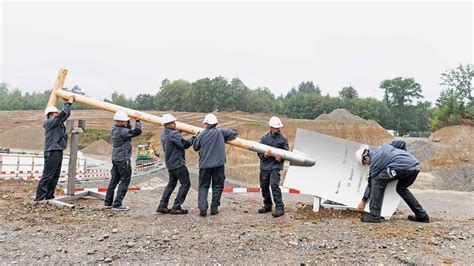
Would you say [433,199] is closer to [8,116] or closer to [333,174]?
[333,174]

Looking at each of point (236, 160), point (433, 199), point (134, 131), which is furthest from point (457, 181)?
point (134, 131)

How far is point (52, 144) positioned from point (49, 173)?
1.77 feet

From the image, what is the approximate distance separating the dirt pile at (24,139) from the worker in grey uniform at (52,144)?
2739cm

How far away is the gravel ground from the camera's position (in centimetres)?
444

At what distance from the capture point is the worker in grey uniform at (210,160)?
20.9 ft

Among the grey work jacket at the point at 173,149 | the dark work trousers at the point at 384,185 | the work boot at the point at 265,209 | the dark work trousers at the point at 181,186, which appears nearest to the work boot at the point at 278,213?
the work boot at the point at 265,209

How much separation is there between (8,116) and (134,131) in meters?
48.6

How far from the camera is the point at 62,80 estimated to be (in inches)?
298

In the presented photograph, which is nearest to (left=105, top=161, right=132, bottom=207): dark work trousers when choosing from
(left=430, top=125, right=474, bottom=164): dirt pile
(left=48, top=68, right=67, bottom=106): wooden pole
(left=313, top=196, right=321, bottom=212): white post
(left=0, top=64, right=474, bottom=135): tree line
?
(left=48, top=68, right=67, bottom=106): wooden pole

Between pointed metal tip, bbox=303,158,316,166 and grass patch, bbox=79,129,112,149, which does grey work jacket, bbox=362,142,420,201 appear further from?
grass patch, bbox=79,129,112,149

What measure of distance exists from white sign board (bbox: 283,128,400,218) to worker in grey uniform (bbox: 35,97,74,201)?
13.4ft

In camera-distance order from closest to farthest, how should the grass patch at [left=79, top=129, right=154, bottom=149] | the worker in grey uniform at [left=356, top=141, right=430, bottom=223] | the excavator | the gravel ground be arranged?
the gravel ground → the worker in grey uniform at [left=356, top=141, right=430, bottom=223] → the excavator → the grass patch at [left=79, top=129, right=154, bottom=149]

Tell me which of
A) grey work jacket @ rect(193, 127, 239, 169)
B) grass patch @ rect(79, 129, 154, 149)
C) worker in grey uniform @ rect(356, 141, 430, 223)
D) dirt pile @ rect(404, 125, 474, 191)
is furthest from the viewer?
grass patch @ rect(79, 129, 154, 149)

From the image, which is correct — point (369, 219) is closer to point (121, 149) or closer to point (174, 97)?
point (121, 149)
